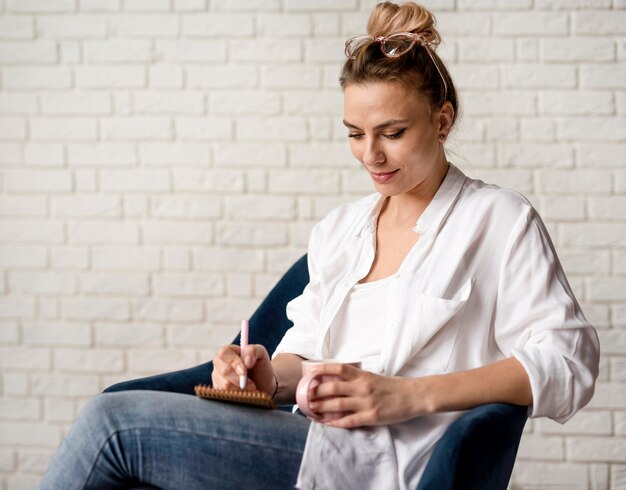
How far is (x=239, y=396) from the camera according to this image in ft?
4.63

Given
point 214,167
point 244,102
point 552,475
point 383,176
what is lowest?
point 552,475

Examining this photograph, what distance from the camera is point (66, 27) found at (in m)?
2.92

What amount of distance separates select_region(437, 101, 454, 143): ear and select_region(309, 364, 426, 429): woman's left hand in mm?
575

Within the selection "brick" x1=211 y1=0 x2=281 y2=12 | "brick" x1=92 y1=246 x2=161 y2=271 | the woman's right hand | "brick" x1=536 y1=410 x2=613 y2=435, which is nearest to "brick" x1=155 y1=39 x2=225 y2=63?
"brick" x1=211 y1=0 x2=281 y2=12

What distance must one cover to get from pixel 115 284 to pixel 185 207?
37 cm

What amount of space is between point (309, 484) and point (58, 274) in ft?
6.01

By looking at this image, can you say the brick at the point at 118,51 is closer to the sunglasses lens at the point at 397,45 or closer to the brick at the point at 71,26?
the brick at the point at 71,26

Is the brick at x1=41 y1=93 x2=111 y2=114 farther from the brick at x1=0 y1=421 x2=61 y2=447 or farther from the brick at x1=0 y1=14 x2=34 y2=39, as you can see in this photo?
the brick at x1=0 y1=421 x2=61 y2=447

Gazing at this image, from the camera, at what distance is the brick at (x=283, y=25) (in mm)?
2814

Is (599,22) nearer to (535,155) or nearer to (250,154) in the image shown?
(535,155)

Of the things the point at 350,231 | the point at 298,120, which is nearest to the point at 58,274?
the point at 298,120

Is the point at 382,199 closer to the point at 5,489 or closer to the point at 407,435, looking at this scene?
the point at 407,435

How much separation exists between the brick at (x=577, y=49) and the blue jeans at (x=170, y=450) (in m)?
1.84

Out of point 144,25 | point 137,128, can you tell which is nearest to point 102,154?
point 137,128
